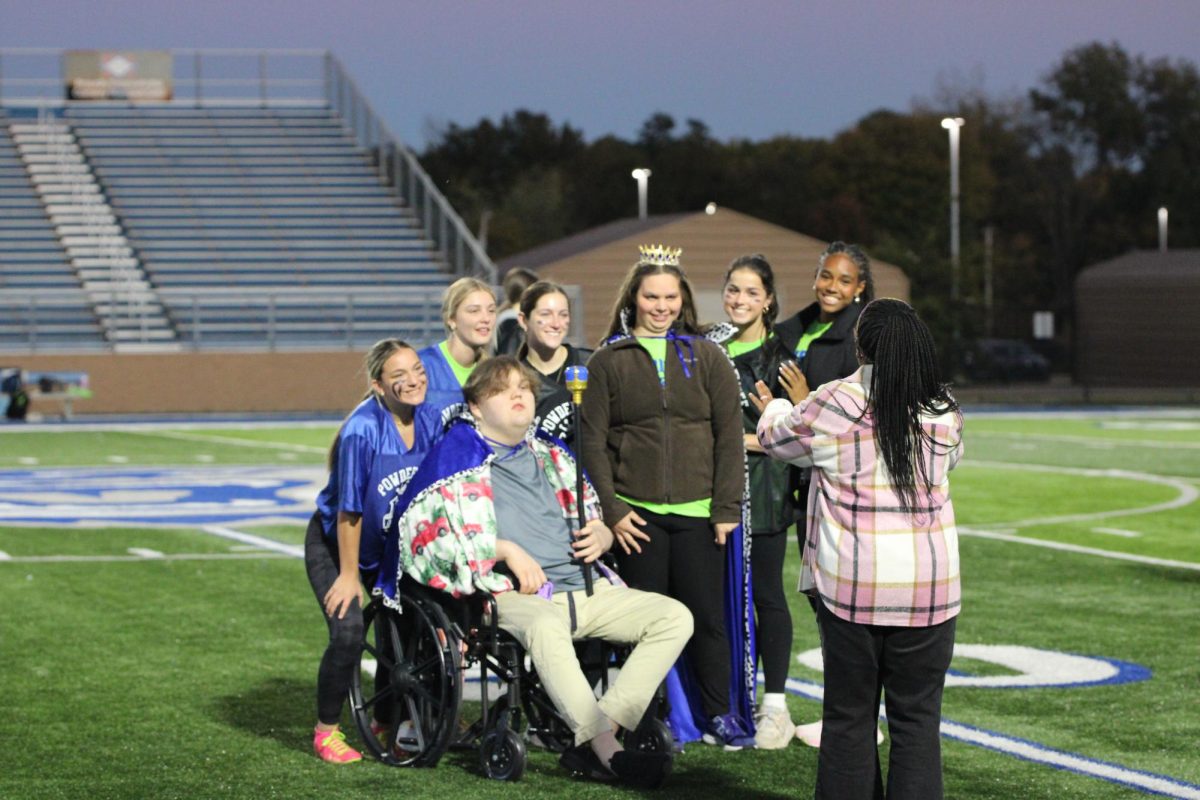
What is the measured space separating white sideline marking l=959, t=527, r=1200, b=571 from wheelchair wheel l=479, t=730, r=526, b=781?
23.5 feet

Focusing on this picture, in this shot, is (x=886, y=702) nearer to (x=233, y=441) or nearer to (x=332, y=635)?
(x=332, y=635)

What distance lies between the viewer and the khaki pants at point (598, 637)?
6188 millimetres

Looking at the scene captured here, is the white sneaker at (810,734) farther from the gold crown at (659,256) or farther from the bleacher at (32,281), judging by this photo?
the bleacher at (32,281)

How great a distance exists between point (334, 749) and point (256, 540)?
7193mm

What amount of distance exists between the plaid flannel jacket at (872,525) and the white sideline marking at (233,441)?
18.6 metres

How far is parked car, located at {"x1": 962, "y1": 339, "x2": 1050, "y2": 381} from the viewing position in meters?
50.8

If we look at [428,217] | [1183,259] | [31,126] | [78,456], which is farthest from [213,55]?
[1183,259]

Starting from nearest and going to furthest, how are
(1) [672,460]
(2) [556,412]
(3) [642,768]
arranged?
(3) [642,768]
(1) [672,460]
(2) [556,412]

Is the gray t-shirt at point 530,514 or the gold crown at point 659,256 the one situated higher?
the gold crown at point 659,256

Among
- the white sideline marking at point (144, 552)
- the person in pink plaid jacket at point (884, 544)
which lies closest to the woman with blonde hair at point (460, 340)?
the person in pink plaid jacket at point (884, 544)

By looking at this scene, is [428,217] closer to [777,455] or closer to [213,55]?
[213,55]

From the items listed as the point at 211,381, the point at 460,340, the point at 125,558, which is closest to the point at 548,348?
the point at 460,340

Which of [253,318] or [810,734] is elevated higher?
[253,318]

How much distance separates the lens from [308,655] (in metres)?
9.06
